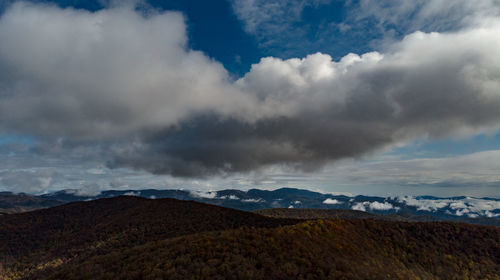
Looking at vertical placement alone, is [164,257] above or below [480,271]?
above

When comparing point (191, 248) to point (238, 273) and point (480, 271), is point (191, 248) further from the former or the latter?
point (480, 271)

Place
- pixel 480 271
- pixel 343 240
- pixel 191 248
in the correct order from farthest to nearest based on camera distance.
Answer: pixel 480 271
pixel 343 240
pixel 191 248

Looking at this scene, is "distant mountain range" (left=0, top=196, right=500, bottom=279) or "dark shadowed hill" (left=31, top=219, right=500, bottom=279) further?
"distant mountain range" (left=0, top=196, right=500, bottom=279)

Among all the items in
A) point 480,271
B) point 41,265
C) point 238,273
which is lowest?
point 41,265

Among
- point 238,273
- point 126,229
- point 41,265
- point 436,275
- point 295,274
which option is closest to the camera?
point 238,273

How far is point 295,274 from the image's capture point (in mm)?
52094

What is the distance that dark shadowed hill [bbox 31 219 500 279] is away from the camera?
5188cm

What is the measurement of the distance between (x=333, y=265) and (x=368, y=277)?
8.88m

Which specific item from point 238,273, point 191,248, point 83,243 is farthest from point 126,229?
point 238,273

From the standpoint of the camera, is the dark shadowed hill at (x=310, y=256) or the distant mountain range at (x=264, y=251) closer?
the dark shadowed hill at (x=310, y=256)

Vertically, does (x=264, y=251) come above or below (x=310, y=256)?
above

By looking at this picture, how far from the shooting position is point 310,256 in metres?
62.7

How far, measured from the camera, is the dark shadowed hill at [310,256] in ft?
170

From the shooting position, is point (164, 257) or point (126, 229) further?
point (126, 229)
